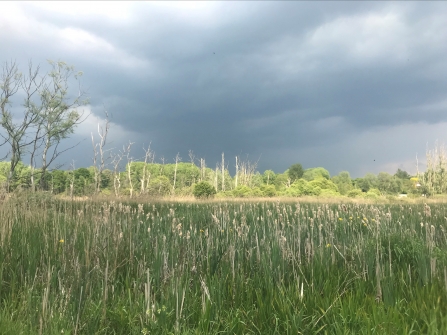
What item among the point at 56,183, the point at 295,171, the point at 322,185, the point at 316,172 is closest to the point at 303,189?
the point at 322,185

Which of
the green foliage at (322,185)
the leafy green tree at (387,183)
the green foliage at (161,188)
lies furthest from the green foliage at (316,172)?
the green foliage at (161,188)

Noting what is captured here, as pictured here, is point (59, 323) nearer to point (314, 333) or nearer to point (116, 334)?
point (116, 334)

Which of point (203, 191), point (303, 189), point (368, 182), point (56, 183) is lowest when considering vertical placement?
point (203, 191)

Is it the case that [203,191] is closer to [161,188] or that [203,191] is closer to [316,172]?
[161,188]

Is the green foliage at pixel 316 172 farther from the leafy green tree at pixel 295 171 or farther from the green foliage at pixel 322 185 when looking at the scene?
the green foliage at pixel 322 185

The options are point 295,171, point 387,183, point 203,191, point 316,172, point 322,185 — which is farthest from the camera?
point 316,172

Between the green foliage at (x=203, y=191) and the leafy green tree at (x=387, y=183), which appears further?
the leafy green tree at (x=387, y=183)

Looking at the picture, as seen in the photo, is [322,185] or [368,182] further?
[368,182]

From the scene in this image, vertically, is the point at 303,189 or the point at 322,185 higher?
the point at 322,185

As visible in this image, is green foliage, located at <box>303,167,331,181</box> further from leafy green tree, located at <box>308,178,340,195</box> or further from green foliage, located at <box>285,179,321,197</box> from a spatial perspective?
green foliage, located at <box>285,179,321,197</box>

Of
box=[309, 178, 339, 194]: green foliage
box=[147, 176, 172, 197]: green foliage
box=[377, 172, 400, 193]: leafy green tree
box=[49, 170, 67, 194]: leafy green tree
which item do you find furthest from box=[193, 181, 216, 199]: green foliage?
box=[377, 172, 400, 193]: leafy green tree

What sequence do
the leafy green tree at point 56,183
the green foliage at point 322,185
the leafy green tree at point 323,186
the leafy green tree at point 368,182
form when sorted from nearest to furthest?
1. the leafy green tree at point 56,183
2. the leafy green tree at point 323,186
3. the green foliage at point 322,185
4. the leafy green tree at point 368,182

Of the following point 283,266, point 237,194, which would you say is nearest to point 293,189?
point 237,194

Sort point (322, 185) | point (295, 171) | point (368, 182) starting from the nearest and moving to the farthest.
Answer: point (322, 185) < point (368, 182) < point (295, 171)
